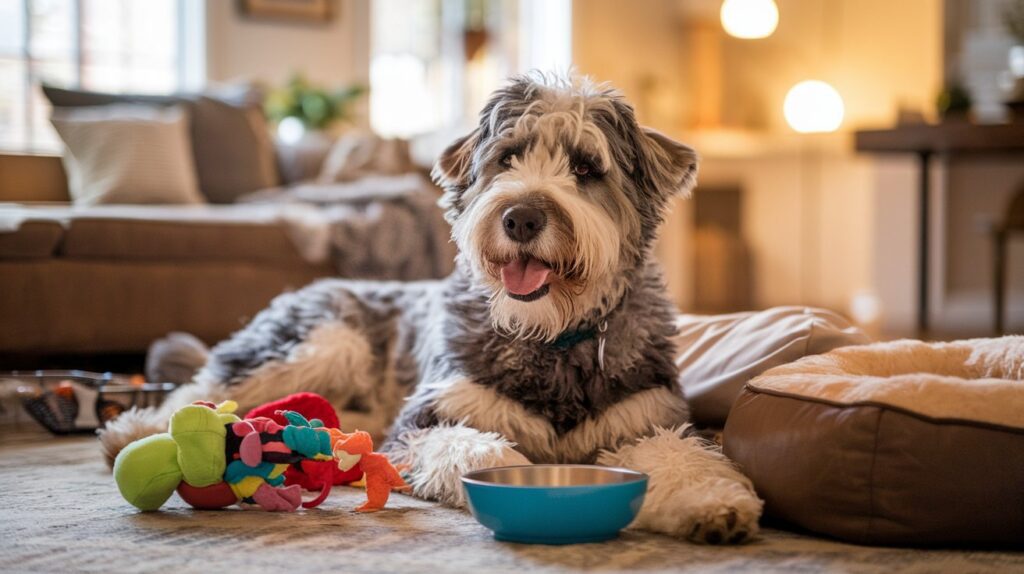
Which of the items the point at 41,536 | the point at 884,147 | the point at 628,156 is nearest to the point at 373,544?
the point at 41,536

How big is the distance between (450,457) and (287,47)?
21.9 feet

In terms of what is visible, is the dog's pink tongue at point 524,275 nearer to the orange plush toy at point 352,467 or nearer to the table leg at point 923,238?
the orange plush toy at point 352,467

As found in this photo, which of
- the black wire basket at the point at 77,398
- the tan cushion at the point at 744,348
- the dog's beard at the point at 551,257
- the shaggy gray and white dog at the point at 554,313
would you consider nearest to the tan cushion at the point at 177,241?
Result: the black wire basket at the point at 77,398

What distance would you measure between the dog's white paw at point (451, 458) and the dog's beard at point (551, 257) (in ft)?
0.90

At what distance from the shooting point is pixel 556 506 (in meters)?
1.97

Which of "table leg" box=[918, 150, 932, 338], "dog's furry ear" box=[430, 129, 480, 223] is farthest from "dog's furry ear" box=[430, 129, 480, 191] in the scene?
"table leg" box=[918, 150, 932, 338]

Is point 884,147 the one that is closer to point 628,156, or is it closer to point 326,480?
point 628,156

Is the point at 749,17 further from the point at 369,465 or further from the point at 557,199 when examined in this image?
the point at 369,465

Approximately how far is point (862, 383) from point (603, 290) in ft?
2.07

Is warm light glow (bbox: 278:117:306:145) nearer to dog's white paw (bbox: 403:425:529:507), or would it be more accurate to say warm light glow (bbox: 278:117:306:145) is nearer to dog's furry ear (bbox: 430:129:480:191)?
dog's furry ear (bbox: 430:129:480:191)

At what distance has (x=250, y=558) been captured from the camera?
194cm

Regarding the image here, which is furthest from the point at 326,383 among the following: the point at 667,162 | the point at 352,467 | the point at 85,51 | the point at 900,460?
the point at 85,51

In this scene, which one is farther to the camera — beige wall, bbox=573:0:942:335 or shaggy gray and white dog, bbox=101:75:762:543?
beige wall, bbox=573:0:942:335

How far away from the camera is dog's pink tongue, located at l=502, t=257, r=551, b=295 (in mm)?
2406
